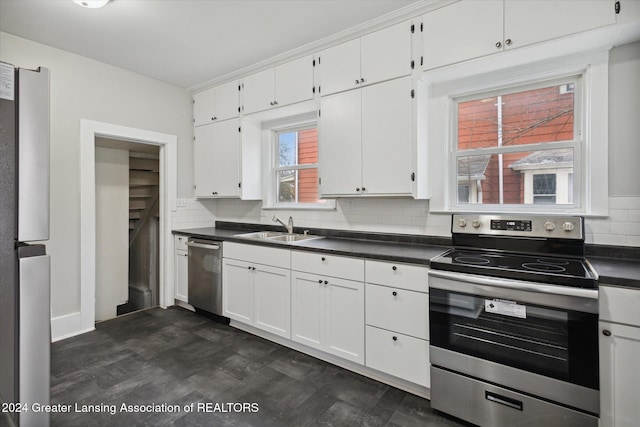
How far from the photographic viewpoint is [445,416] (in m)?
1.86

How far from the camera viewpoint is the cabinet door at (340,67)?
2584 mm

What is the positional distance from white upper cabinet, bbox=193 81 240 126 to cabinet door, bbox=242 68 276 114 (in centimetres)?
15

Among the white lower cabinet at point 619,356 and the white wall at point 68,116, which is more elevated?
the white wall at point 68,116

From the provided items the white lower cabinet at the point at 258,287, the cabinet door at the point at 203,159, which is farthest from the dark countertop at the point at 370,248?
the cabinet door at the point at 203,159

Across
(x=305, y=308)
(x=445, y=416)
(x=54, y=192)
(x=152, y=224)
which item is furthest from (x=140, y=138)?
(x=445, y=416)

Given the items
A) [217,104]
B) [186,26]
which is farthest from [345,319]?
[217,104]

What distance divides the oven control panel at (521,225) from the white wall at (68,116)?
132 inches

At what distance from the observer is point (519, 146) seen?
230cm

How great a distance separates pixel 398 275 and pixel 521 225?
0.84 m

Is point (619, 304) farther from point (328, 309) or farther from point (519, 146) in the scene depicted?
point (328, 309)

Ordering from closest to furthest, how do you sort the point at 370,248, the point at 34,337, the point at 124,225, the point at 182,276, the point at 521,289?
the point at 34,337 → the point at 521,289 → the point at 370,248 → the point at 182,276 → the point at 124,225

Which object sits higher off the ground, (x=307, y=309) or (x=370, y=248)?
(x=370, y=248)

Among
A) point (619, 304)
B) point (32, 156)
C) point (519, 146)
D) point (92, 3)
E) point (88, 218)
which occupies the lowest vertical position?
point (619, 304)

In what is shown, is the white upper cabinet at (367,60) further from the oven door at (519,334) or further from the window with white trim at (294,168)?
the oven door at (519,334)
